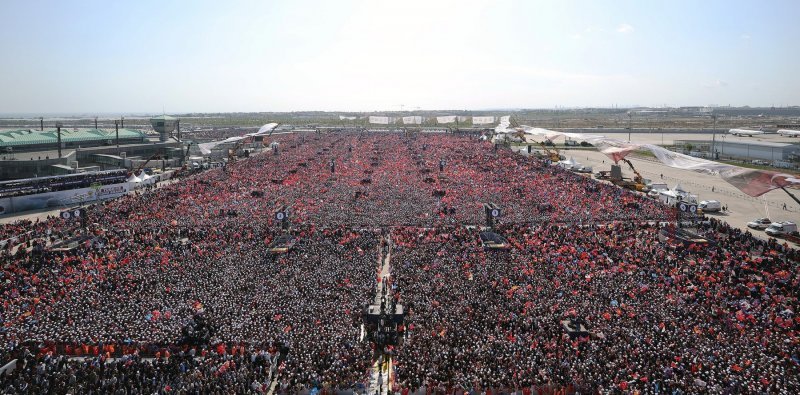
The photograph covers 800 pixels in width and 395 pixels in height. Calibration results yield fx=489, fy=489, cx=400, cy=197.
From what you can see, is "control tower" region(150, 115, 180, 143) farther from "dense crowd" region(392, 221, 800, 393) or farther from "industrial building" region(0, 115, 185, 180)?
"dense crowd" region(392, 221, 800, 393)

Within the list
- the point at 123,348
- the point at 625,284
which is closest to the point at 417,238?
the point at 625,284

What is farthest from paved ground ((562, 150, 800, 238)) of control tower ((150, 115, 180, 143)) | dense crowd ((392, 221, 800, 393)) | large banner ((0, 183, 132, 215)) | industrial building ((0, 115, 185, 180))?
control tower ((150, 115, 180, 143))

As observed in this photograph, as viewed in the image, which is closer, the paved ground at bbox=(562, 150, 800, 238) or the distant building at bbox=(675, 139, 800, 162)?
the paved ground at bbox=(562, 150, 800, 238)

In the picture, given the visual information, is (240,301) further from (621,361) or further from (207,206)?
(207,206)

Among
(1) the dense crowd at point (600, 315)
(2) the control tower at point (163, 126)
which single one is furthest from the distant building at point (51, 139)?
(1) the dense crowd at point (600, 315)

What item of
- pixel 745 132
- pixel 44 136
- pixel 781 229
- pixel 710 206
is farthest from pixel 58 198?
pixel 745 132

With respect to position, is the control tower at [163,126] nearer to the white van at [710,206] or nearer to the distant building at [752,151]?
the white van at [710,206]

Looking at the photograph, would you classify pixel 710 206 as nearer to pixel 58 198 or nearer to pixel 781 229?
pixel 781 229
